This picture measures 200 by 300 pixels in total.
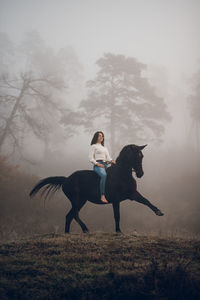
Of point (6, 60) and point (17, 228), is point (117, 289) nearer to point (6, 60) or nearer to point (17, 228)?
point (17, 228)

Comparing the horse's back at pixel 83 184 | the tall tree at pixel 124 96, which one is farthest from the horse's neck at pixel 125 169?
the tall tree at pixel 124 96

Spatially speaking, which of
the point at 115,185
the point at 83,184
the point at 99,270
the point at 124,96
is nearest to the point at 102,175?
the point at 115,185

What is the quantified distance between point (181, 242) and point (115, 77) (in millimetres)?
21194

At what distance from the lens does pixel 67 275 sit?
3115 millimetres

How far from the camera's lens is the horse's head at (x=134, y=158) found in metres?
5.93

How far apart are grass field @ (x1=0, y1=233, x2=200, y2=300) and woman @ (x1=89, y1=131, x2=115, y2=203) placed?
69.0 inches

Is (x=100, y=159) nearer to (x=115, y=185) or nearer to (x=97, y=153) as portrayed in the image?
(x=97, y=153)

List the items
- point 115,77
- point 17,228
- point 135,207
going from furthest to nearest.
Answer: point 115,77, point 135,207, point 17,228

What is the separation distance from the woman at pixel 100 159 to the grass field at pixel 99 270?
1.75m

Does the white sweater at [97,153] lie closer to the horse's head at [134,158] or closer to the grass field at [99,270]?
the horse's head at [134,158]

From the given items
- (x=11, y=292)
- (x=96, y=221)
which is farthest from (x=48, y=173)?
(x=11, y=292)

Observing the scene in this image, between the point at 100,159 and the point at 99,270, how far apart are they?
3.46m

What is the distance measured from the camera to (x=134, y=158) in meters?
5.99

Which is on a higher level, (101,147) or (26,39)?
(26,39)
